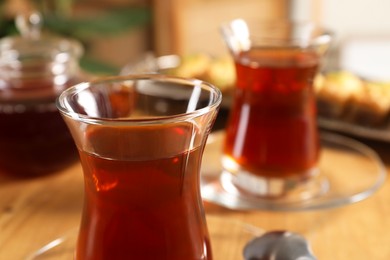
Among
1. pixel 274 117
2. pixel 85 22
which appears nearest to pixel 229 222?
pixel 274 117

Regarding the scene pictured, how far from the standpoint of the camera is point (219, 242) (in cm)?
69

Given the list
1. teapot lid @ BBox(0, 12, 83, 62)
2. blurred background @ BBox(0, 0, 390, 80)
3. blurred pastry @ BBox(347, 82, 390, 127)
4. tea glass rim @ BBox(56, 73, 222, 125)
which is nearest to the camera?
tea glass rim @ BBox(56, 73, 222, 125)

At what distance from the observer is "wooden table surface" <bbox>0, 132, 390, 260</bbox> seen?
0.71m

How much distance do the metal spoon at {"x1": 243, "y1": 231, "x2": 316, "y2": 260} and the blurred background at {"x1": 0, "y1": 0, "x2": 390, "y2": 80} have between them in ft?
5.55

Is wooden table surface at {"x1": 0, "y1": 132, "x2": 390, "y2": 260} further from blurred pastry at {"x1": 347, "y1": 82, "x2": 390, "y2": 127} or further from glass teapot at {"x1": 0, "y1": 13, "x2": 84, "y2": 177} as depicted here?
blurred pastry at {"x1": 347, "y1": 82, "x2": 390, "y2": 127}

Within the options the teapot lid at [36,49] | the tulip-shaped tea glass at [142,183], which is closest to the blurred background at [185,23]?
the teapot lid at [36,49]

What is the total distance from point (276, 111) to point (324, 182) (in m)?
0.13

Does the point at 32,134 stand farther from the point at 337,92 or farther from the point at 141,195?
Answer: the point at 337,92

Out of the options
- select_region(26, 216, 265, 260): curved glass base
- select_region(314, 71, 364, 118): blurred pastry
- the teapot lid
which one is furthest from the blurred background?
select_region(26, 216, 265, 260): curved glass base

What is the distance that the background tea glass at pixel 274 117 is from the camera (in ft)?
2.75

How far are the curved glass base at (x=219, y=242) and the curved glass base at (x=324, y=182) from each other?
0.26ft

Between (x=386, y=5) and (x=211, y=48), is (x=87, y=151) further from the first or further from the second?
(x=386, y=5)

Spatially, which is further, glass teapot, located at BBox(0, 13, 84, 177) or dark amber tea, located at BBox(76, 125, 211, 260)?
glass teapot, located at BBox(0, 13, 84, 177)

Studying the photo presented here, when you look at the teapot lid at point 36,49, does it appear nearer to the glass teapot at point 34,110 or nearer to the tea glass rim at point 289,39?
the glass teapot at point 34,110
